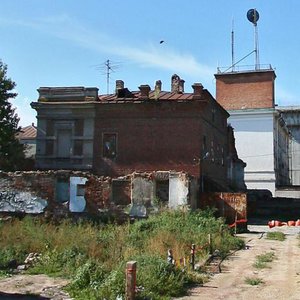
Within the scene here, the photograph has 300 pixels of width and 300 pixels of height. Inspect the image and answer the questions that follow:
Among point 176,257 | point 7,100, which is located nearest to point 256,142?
point 7,100

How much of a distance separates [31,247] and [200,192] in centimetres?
1317

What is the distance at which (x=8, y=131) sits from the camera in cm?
2859

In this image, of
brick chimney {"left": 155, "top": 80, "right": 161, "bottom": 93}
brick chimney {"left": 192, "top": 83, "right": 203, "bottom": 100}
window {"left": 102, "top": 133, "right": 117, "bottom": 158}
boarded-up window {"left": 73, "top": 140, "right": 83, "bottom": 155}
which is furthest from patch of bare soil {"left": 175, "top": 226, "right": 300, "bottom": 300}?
brick chimney {"left": 155, "top": 80, "right": 161, "bottom": 93}

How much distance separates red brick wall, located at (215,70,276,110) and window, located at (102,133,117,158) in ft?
79.1

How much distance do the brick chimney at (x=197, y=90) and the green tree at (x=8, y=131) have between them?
11.0 m

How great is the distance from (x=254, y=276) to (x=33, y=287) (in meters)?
5.53

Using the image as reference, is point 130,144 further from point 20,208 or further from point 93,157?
point 20,208

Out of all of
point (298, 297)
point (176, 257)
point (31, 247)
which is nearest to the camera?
point (298, 297)

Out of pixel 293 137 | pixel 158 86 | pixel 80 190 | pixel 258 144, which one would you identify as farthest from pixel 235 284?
pixel 293 137

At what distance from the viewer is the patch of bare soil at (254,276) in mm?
9922

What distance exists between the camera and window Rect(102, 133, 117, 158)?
28309mm

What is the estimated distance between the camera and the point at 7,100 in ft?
96.0

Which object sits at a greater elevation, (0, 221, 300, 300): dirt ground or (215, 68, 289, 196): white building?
(215, 68, 289, 196): white building

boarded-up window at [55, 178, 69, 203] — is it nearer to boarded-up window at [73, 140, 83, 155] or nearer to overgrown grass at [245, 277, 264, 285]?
boarded-up window at [73, 140, 83, 155]
